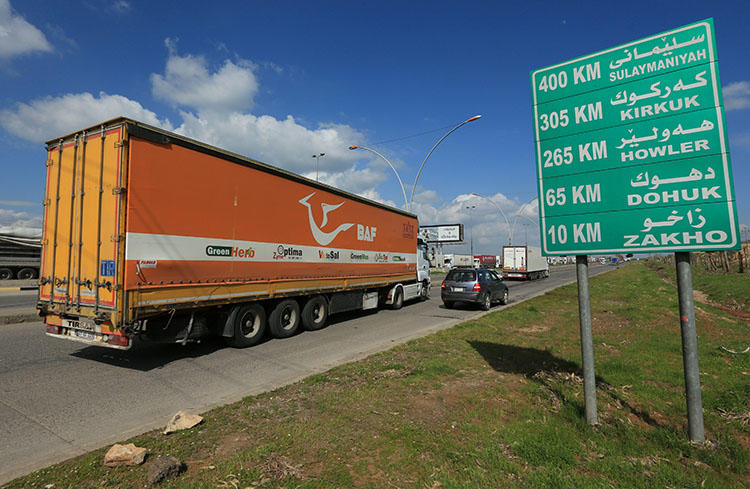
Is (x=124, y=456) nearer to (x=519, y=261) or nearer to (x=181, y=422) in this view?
(x=181, y=422)

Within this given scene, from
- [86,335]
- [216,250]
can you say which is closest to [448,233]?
[216,250]

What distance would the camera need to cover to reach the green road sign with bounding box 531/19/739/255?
364cm

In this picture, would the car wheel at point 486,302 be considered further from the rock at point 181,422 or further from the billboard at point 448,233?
the billboard at point 448,233

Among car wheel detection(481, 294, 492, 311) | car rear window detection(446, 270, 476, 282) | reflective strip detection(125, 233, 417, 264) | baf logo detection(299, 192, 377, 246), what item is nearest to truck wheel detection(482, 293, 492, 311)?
car wheel detection(481, 294, 492, 311)

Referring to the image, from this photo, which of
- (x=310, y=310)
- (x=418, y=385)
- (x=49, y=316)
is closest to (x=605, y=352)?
(x=418, y=385)

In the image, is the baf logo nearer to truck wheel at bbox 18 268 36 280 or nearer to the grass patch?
the grass patch

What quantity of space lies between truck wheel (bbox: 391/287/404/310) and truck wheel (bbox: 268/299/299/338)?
5709 mm

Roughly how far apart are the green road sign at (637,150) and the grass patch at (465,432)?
1.93m

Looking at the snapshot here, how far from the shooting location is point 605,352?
281 inches

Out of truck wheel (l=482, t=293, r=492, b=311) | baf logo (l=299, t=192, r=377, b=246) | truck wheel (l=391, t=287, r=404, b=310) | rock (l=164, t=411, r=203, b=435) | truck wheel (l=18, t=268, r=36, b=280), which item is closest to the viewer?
rock (l=164, t=411, r=203, b=435)

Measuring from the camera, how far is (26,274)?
80.3 ft

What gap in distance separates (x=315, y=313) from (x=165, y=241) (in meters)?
4.89

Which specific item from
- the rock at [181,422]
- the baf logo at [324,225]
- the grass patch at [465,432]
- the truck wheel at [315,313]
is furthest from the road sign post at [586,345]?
the truck wheel at [315,313]

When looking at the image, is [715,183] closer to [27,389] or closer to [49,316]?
[27,389]
